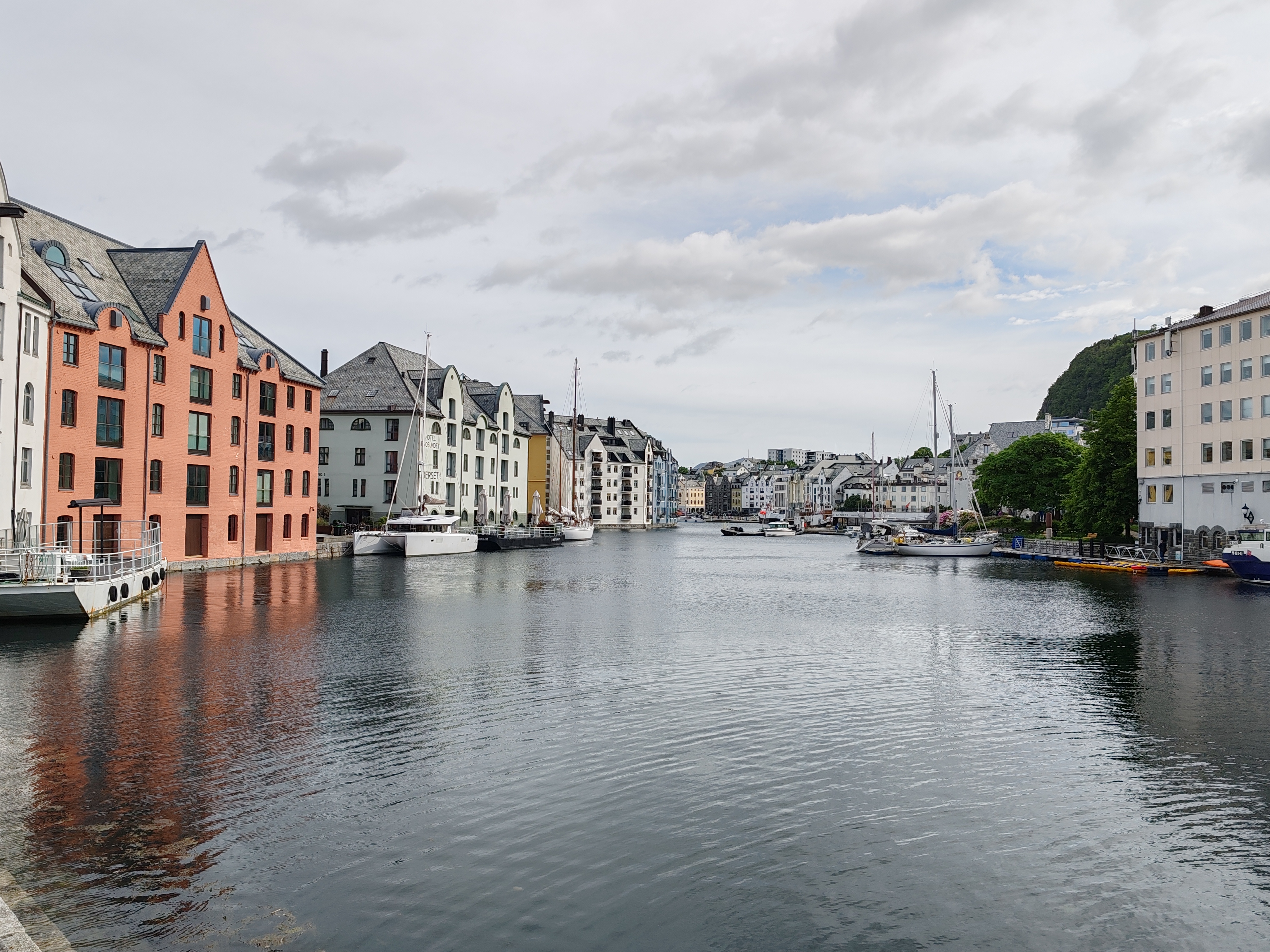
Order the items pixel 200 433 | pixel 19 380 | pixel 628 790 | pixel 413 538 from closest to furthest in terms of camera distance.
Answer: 1. pixel 628 790
2. pixel 19 380
3. pixel 200 433
4. pixel 413 538

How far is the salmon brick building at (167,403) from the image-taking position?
46500mm

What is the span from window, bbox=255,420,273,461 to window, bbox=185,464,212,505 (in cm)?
617

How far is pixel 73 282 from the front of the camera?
161 feet

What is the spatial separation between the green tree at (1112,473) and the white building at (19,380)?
265 ft

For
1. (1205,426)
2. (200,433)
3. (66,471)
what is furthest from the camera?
→ (1205,426)

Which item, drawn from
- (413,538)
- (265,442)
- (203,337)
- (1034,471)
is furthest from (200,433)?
(1034,471)

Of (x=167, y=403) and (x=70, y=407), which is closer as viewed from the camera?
(x=70, y=407)

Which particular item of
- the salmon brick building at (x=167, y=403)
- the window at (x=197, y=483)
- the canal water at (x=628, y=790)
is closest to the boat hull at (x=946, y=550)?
the salmon brick building at (x=167, y=403)

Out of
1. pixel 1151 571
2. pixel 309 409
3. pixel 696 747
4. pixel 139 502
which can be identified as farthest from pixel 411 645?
pixel 1151 571

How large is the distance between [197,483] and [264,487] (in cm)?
833

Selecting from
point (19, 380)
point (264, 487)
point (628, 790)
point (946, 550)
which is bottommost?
point (628, 790)

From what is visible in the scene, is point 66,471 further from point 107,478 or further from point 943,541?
point 943,541

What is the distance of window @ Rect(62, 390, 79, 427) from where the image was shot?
151 feet

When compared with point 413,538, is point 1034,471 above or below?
above
